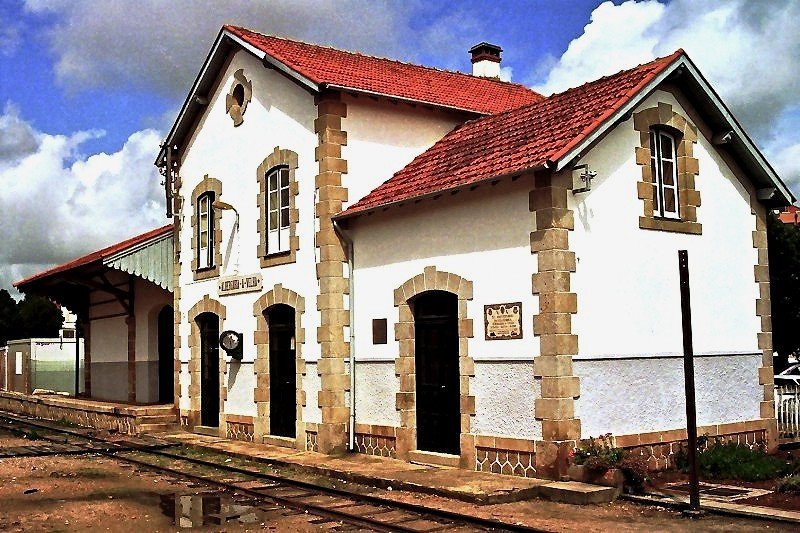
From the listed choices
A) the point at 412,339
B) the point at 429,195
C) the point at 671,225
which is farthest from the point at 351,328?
the point at 671,225

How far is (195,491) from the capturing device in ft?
37.9

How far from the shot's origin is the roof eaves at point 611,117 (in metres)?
10.7

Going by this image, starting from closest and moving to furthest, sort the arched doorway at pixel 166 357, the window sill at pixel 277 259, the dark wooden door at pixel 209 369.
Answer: the window sill at pixel 277 259 → the dark wooden door at pixel 209 369 → the arched doorway at pixel 166 357

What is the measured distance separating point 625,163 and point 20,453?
10971 millimetres

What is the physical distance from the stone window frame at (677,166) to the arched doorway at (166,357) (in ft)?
42.5

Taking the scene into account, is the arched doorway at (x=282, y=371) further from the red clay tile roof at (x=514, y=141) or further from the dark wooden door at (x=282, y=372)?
the red clay tile roof at (x=514, y=141)

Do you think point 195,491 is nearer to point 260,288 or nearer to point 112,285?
point 260,288

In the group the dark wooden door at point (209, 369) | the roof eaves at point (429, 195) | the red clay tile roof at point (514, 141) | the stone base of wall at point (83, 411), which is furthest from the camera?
the stone base of wall at point (83, 411)

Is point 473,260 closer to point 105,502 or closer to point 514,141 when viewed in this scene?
point 514,141

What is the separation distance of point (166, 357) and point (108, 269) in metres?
2.50

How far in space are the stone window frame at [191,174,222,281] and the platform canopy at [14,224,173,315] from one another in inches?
52.7

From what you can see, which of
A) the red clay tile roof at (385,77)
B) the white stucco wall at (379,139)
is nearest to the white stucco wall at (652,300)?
the white stucco wall at (379,139)

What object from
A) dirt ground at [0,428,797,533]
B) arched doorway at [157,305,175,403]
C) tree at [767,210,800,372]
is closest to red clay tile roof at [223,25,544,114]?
tree at [767,210,800,372]

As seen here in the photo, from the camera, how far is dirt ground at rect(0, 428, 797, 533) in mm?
8969
